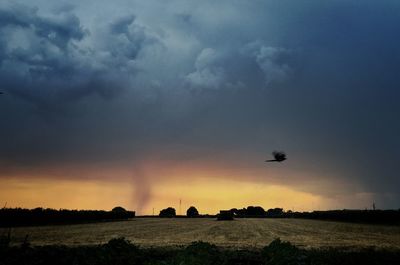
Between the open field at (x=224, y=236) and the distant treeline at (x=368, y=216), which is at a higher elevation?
the distant treeline at (x=368, y=216)

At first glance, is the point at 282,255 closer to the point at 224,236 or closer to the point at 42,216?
the point at 224,236

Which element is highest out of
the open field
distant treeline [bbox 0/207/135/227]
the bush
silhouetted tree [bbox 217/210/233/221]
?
silhouetted tree [bbox 217/210/233/221]

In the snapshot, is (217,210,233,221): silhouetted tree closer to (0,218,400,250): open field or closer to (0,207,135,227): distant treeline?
(0,207,135,227): distant treeline

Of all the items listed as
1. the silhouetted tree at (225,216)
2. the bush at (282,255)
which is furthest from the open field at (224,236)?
the silhouetted tree at (225,216)

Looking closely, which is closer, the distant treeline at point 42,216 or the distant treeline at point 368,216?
the distant treeline at point 42,216

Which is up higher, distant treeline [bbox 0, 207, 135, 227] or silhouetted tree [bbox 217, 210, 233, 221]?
silhouetted tree [bbox 217, 210, 233, 221]

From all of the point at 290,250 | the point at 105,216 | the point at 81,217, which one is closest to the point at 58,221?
the point at 81,217

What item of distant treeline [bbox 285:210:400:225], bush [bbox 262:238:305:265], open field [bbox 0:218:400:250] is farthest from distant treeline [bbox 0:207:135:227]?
distant treeline [bbox 285:210:400:225]

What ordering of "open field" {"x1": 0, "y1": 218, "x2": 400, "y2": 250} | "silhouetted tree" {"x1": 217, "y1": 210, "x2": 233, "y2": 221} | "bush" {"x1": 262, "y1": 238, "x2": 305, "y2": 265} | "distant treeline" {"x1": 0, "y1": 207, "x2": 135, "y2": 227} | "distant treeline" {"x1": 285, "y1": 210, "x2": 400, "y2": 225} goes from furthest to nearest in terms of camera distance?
"silhouetted tree" {"x1": 217, "y1": 210, "x2": 233, "y2": 221} → "distant treeline" {"x1": 285, "y1": 210, "x2": 400, "y2": 225} → "distant treeline" {"x1": 0, "y1": 207, "x2": 135, "y2": 227} → "open field" {"x1": 0, "y1": 218, "x2": 400, "y2": 250} → "bush" {"x1": 262, "y1": 238, "x2": 305, "y2": 265}

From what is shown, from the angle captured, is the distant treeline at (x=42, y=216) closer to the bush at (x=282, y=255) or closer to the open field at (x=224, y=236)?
the open field at (x=224, y=236)

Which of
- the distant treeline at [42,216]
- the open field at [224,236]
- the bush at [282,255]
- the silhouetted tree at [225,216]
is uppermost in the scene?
the silhouetted tree at [225,216]

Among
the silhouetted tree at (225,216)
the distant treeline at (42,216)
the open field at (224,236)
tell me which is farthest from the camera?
the silhouetted tree at (225,216)

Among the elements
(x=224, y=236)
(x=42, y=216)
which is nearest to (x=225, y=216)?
(x=42, y=216)

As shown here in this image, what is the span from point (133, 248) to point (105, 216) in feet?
284
